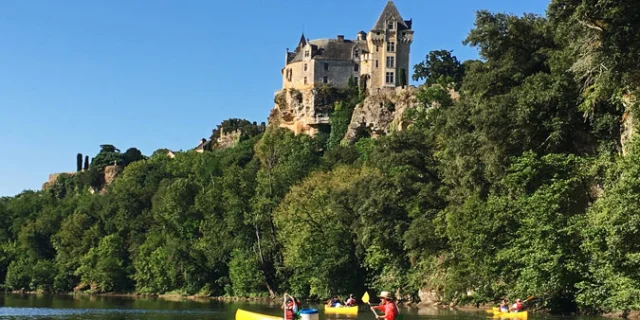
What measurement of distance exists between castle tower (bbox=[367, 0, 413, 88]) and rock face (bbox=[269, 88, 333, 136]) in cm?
725

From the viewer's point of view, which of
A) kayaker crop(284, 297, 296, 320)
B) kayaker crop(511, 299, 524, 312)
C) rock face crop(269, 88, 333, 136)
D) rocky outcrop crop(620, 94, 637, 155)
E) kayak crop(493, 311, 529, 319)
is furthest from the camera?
rock face crop(269, 88, 333, 136)

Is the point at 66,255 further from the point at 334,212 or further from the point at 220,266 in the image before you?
the point at 334,212

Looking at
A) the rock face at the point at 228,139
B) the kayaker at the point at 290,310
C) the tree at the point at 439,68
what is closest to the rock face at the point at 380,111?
the tree at the point at 439,68

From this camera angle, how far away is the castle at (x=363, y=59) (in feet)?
390

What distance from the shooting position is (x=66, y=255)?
10162 centimetres

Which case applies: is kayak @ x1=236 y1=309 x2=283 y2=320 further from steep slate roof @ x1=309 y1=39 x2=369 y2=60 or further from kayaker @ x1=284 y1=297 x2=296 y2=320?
steep slate roof @ x1=309 y1=39 x2=369 y2=60

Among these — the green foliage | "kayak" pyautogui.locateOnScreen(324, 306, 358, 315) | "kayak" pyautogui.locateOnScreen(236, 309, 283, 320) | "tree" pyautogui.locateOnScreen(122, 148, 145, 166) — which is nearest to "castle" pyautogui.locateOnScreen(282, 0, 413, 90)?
the green foliage

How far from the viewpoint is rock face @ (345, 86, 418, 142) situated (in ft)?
341

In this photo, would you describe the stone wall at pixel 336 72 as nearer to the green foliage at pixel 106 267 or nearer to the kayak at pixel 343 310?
the green foliage at pixel 106 267

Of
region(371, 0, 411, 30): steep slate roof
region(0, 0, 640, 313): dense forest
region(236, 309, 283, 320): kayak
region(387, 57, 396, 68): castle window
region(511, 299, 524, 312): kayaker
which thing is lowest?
region(236, 309, 283, 320): kayak

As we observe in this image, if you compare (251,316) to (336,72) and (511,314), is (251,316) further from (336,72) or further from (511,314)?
(336,72)

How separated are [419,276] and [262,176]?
24.5 metres

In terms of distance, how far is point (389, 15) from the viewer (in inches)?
4825

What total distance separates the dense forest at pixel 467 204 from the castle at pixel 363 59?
19923 mm
